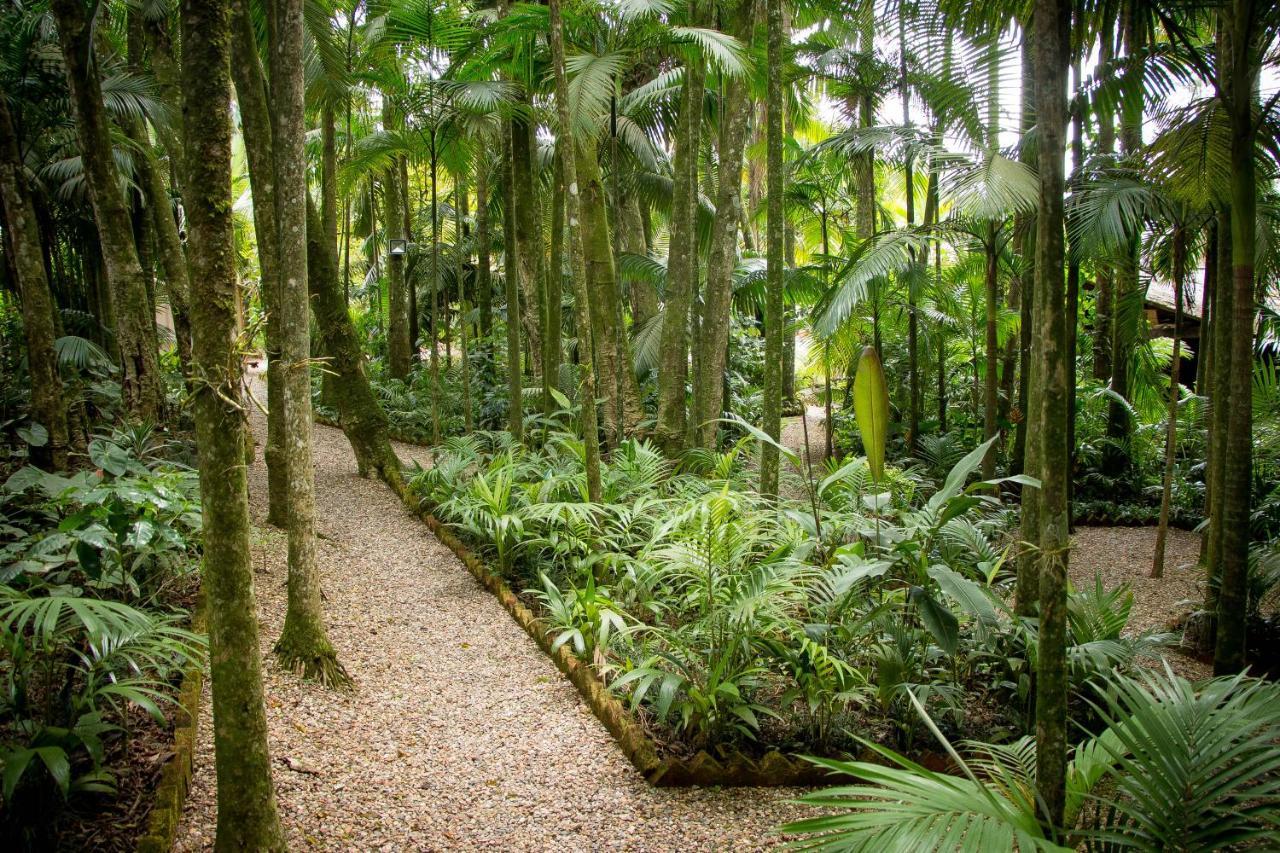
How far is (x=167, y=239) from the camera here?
7629mm

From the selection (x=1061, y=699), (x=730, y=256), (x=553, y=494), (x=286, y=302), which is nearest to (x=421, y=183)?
(x=730, y=256)

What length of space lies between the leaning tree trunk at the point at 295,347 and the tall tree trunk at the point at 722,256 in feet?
13.6

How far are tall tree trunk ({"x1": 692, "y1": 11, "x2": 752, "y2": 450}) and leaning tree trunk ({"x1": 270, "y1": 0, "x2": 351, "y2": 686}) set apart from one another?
414 cm

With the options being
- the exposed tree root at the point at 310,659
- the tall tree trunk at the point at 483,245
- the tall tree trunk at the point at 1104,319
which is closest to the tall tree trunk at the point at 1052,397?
the exposed tree root at the point at 310,659

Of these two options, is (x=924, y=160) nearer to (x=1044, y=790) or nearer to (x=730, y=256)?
(x=730, y=256)

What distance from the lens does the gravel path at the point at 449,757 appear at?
300 cm

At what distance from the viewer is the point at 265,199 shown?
233 inches

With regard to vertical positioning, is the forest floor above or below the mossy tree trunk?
below

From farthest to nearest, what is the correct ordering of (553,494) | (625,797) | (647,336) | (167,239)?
(647,336)
(167,239)
(553,494)
(625,797)

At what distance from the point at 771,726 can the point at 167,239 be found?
24.8 feet

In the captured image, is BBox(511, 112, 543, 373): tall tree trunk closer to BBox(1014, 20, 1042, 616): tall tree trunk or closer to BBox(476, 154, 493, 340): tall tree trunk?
BBox(476, 154, 493, 340): tall tree trunk

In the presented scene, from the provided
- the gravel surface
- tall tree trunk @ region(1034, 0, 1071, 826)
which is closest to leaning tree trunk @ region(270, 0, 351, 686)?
tall tree trunk @ region(1034, 0, 1071, 826)

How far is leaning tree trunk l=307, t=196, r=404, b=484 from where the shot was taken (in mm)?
7715

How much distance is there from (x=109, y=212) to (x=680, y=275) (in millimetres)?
5366
